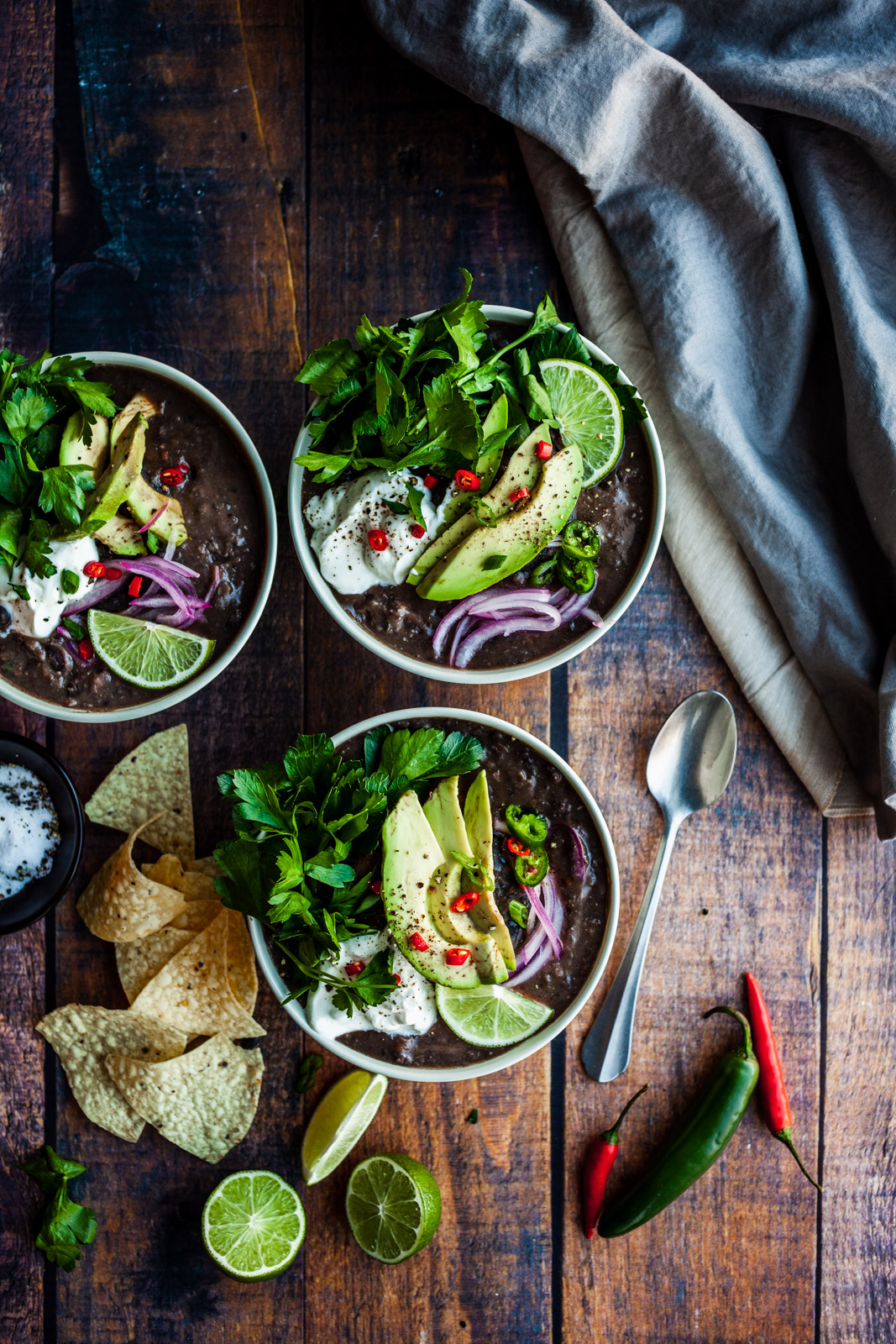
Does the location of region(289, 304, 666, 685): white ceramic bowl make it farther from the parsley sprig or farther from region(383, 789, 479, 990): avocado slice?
region(383, 789, 479, 990): avocado slice

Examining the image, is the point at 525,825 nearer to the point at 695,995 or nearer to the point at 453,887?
the point at 453,887

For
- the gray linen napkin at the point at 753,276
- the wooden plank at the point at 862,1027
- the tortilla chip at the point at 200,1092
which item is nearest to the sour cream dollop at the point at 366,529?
the gray linen napkin at the point at 753,276

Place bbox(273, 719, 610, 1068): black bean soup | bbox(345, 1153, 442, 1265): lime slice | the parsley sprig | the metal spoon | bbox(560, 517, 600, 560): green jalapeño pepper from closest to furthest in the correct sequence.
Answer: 1. the parsley sprig
2. bbox(560, 517, 600, 560): green jalapeño pepper
3. bbox(273, 719, 610, 1068): black bean soup
4. bbox(345, 1153, 442, 1265): lime slice
5. the metal spoon

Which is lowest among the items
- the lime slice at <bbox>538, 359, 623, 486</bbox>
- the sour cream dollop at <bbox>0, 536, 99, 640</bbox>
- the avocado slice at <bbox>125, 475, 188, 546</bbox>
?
the sour cream dollop at <bbox>0, 536, 99, 640</bbox>

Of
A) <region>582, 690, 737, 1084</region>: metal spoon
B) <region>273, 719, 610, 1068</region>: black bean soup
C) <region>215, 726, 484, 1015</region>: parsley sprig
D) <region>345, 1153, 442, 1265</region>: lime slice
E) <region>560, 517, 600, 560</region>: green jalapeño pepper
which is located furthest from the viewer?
<region>582, 690, 737, 1084</region>: metal spoon

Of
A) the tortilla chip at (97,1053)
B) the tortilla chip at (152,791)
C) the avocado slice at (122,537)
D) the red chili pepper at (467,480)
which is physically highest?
the red chili pepper at (467,480)

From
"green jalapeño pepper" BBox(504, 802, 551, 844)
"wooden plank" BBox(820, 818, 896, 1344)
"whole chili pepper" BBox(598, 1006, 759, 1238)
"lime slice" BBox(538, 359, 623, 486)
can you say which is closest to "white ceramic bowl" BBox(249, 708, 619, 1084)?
"green jalapeño pepper" BBox(504, 802, 551, 844)

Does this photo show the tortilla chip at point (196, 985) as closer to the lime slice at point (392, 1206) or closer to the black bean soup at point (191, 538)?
the lime slice at point (392, 1206)
